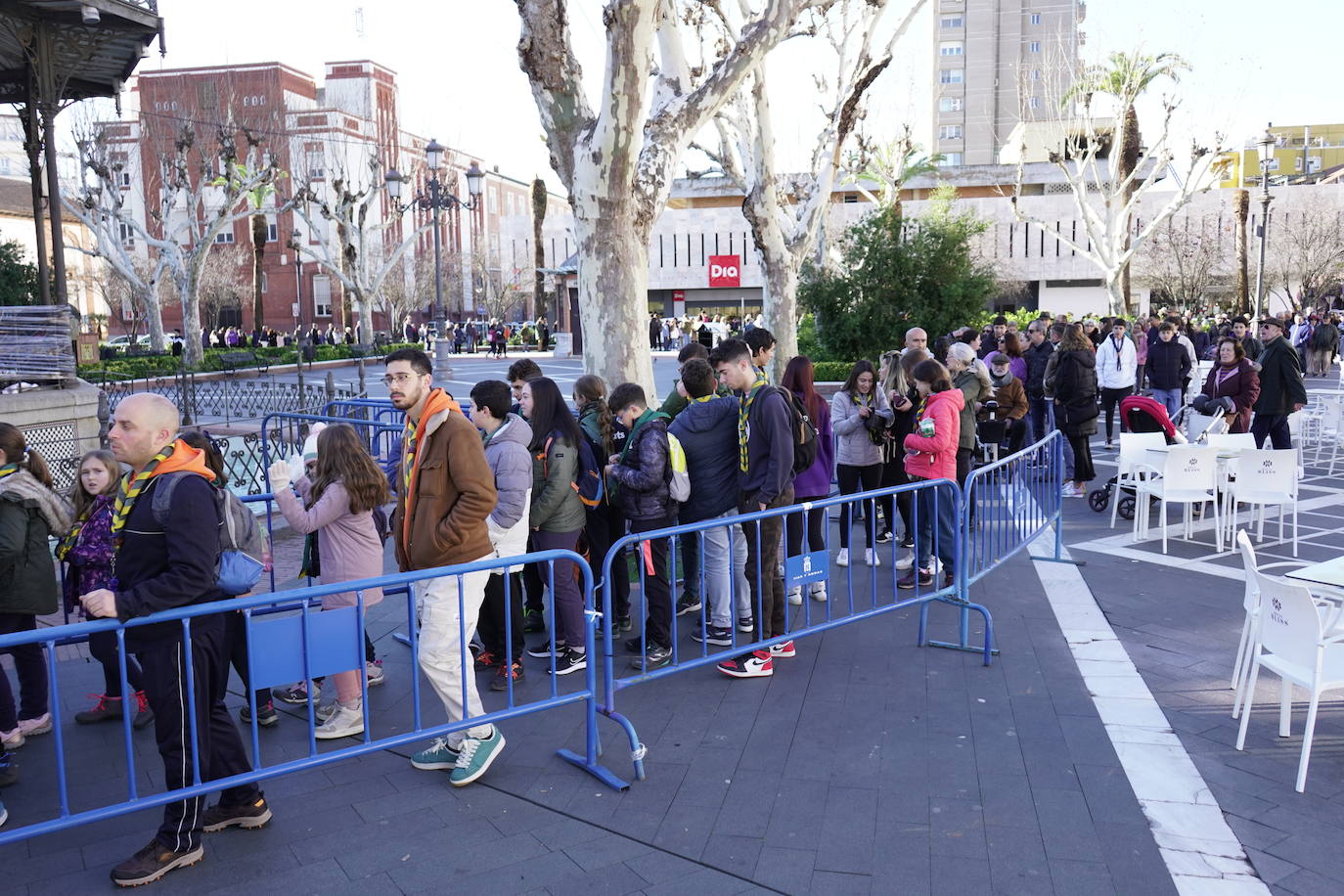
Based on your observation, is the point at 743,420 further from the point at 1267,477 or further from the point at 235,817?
the point at 1267,477

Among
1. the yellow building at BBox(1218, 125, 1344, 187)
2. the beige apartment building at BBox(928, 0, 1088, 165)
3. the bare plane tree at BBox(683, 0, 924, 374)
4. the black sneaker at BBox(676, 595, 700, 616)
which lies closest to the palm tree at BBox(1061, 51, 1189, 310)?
the bare plane tree at BBox(683, 0, 924, 374)

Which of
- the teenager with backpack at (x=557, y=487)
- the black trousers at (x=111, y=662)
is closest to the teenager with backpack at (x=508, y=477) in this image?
the teenager with backpack at (x=557, y=487)

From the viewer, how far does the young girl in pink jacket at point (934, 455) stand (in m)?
6.88

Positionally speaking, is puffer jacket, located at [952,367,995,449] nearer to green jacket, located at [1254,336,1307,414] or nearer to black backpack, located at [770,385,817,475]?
black backpack, located at [770,385,817,475]

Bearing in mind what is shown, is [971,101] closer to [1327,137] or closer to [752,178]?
[1327,137]

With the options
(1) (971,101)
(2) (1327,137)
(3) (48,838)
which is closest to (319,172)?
(1) (971,101)

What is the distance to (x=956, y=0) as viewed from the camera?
261 ft

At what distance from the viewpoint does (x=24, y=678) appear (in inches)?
194

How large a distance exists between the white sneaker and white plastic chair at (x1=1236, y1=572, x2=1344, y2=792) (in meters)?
4.31

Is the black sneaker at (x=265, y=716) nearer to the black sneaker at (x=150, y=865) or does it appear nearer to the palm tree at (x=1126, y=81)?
the black sneaker at (x=150, y=865)

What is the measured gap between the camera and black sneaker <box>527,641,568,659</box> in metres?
6.11

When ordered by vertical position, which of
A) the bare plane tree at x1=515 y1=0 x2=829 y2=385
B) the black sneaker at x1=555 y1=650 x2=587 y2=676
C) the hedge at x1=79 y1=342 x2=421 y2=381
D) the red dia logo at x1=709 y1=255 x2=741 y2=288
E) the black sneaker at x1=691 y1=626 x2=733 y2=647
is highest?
the red dia logo at x1=709 y1=255 x2=741 y2=288

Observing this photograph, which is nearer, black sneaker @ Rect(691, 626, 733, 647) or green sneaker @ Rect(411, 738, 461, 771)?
green sneaker @ Rect(411, 738, 461, 771)

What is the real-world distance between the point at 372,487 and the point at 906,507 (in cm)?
493
